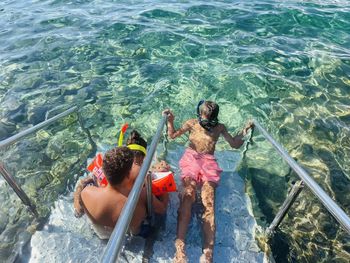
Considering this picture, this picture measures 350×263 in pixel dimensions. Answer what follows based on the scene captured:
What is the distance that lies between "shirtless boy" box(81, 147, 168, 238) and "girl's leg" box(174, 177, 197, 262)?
471 millimetres

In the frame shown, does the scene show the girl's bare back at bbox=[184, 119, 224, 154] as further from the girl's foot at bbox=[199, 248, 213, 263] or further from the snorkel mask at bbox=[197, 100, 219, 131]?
the girl's foot at bbox=[199, 248, 213, 263]

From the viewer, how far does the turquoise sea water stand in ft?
15.8

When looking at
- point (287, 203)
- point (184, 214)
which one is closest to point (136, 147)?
point (184, 214)

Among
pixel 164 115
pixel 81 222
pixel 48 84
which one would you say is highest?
pixel 164 115

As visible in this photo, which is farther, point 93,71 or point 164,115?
point 93,71

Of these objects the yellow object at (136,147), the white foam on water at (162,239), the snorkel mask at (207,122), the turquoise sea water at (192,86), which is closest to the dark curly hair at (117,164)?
the yellow object at (136,147)

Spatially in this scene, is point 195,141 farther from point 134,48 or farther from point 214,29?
point 214,29

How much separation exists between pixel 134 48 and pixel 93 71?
1528mm

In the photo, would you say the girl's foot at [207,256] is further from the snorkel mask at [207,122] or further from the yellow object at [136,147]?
the snorkel mask at [207,122]

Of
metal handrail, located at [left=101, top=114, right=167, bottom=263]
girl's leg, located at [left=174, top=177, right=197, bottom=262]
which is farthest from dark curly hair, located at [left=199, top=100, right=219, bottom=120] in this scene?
metal handrail, located at [left=101, top=114, right=167, bottom=263]

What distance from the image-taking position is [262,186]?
16.7ft

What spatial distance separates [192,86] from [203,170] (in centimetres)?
341

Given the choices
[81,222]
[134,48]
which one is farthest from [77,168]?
[134,48]

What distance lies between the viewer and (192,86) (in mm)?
7578
